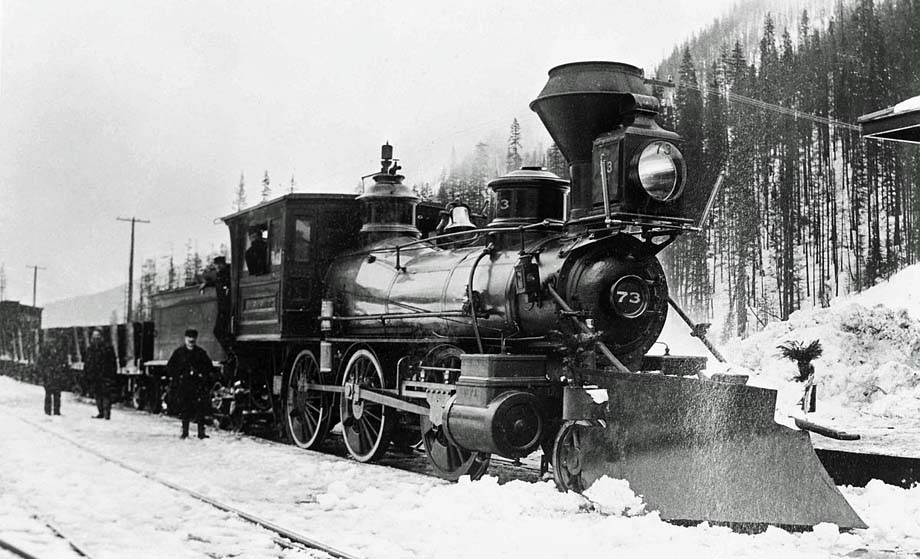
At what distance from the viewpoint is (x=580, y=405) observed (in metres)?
5.99

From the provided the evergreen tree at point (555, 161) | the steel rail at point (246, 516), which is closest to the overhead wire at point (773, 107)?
the evergreen tree at point (555, 161)

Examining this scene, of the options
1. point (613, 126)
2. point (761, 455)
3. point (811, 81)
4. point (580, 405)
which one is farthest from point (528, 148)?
point (761, 455)

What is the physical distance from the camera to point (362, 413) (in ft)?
29.8

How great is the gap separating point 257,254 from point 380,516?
20.4 ft

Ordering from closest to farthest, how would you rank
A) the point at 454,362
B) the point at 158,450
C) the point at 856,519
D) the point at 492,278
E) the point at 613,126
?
the point at 856,519, the point at 613,126, the point at 492,278, the point at 454,362, the point at 158,450

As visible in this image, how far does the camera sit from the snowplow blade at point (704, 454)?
208 inches

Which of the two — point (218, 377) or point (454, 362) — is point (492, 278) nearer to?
point (454, 362)

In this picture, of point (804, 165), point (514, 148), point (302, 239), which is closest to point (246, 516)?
point (302, 239)

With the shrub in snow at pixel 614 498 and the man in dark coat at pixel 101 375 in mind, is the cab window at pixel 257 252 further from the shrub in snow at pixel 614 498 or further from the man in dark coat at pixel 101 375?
the shrub in snow at pixel 614 498

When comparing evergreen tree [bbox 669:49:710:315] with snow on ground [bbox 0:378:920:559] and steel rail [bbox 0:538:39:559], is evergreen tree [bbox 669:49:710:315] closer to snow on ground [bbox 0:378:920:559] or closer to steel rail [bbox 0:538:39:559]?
snow on ground [bbox 0:378:920:559]

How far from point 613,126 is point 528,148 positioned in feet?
14.3

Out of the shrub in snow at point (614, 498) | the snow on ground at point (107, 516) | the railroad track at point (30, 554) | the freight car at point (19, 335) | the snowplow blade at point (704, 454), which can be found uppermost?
the freight car at point (19, 335)

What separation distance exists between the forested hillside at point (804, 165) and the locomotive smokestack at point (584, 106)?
2088 millimetres

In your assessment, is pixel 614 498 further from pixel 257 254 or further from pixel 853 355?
pixel 853 355
